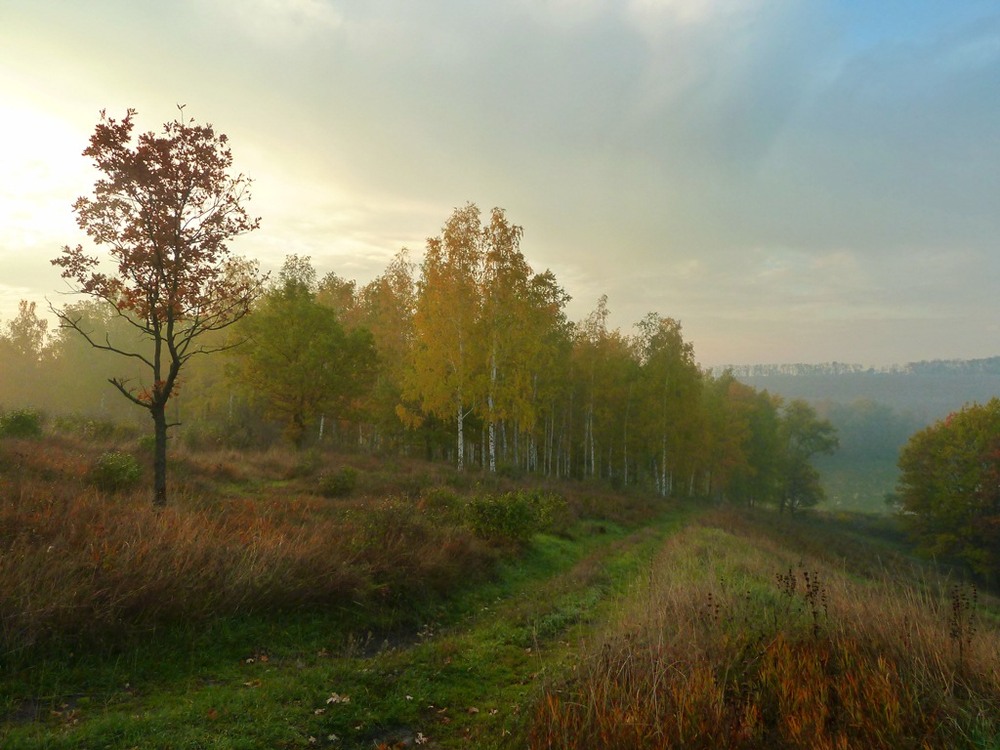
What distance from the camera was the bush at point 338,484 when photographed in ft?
53.0

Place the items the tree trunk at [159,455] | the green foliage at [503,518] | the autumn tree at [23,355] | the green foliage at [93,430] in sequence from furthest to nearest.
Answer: the autumn tree at [23,355] → the green foliage at [93,430] → the green foliage at [503,518] → the tree trunk at [159,455]

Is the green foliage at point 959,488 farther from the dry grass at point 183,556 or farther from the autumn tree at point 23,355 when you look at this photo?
the autumn tree at point 23,355

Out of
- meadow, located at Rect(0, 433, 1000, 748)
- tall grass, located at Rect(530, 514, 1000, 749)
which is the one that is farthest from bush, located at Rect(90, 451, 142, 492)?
tall grass, located at Rect(530, 514, 1000, 749)

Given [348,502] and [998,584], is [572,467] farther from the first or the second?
[348,502]

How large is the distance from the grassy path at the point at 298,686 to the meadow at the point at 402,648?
27 mm

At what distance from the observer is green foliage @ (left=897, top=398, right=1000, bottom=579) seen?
35594 millimetres

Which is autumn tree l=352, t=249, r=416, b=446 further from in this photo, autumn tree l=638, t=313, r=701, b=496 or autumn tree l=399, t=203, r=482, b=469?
autumn tree l=638, t=313, r=701, b=496

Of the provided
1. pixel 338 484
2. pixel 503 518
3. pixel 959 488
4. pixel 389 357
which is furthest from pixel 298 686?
pixel 959 488

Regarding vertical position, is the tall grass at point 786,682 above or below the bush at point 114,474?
below

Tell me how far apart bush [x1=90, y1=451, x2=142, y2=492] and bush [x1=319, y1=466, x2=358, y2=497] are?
4.70 metres

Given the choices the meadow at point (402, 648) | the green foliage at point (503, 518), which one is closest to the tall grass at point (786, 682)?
the meadow at point (402, 648)

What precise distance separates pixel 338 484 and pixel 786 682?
44.3 ft

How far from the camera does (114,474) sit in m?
12.4

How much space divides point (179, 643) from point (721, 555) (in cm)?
1175
